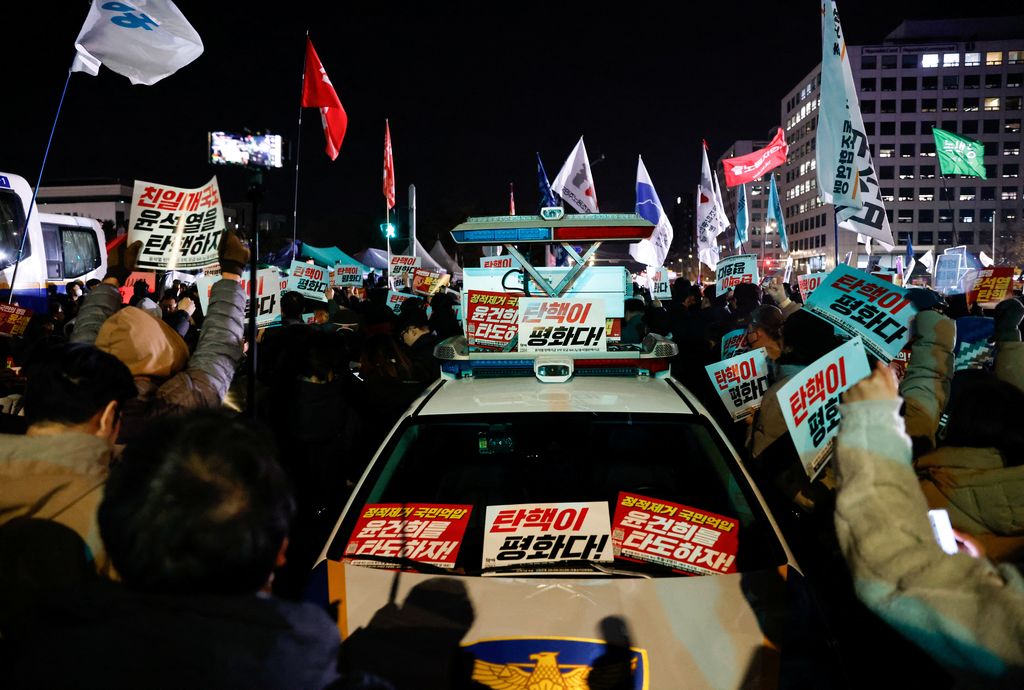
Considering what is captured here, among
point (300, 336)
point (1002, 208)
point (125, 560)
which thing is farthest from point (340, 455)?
point (1002, 208)

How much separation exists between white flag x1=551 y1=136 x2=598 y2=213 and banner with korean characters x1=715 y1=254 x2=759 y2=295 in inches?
234

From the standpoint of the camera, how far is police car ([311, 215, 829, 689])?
2520 mm

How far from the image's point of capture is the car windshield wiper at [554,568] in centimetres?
283

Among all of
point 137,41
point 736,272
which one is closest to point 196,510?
point 137,41

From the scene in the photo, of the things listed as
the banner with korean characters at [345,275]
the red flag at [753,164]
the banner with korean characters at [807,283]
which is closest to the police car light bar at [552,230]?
the banner with korean characters at [807,283]

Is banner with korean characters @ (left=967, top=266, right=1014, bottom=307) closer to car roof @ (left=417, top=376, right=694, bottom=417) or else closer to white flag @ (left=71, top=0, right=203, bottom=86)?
car roof @ (left=417, top=376, right=694, bottom=417)

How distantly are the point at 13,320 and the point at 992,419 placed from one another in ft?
28.4

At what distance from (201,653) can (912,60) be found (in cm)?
12307

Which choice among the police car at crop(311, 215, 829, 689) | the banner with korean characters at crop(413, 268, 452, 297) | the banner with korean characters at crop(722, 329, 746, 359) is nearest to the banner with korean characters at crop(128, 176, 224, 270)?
the police car at crop(311, 215, 829, 689)

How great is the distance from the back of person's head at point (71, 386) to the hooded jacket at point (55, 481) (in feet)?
0.23

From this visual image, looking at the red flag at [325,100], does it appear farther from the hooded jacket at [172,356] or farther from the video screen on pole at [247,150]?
the hooded jacket at [172,356]

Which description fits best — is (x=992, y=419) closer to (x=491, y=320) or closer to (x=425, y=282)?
(x=491, y=320)

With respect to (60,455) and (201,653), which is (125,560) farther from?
(60,455)

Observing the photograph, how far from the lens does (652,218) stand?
65.7ft
